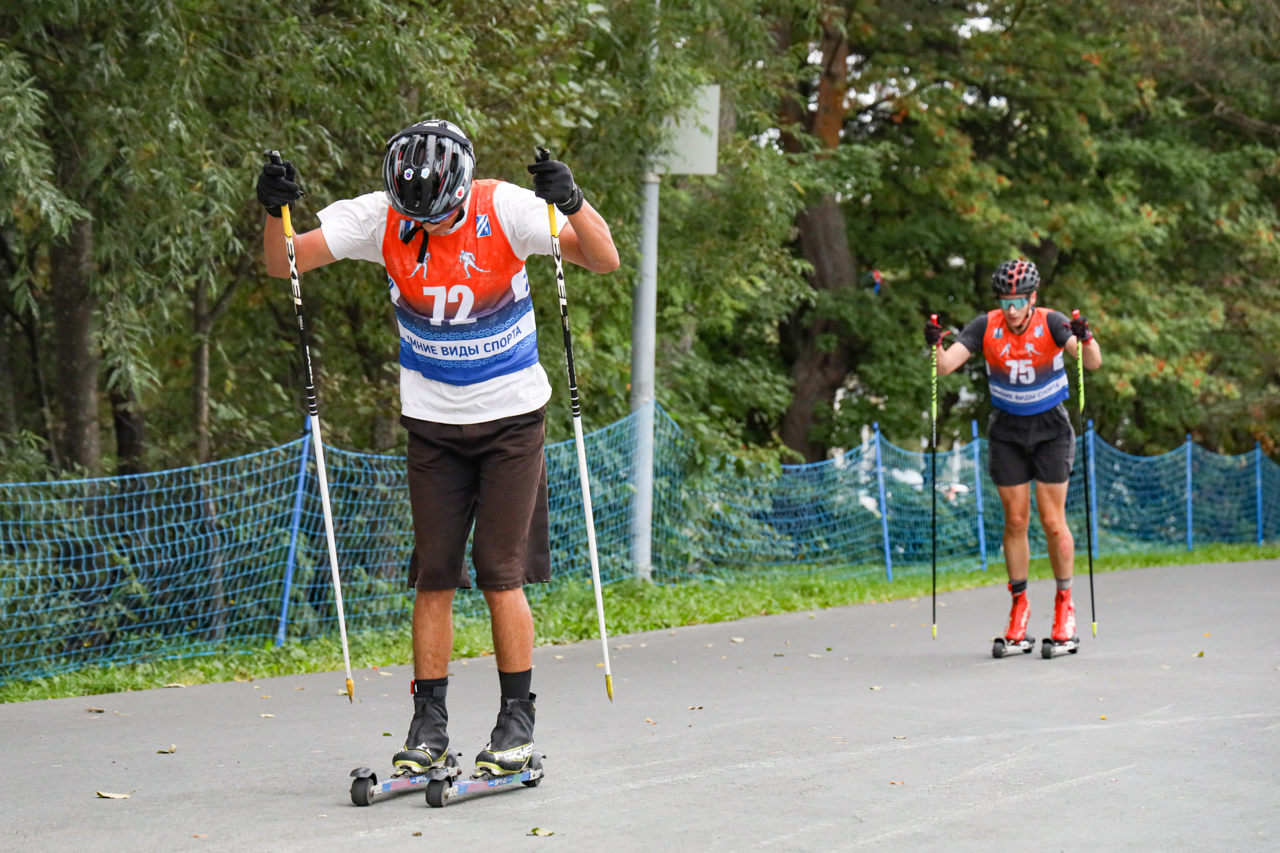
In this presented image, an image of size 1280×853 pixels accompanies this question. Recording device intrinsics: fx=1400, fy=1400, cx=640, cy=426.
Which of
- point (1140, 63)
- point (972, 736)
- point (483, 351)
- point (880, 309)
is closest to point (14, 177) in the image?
point (483, 351)

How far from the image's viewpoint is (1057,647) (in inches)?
336

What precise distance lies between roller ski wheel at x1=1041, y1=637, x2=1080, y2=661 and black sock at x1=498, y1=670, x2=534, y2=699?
4422 millimetres

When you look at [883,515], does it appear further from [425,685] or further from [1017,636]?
[425,685]

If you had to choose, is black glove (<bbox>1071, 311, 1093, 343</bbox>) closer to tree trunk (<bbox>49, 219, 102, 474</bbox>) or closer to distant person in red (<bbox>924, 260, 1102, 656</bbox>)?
distant person in red (<bbox>924, 260, 1102, 656</bbox>)

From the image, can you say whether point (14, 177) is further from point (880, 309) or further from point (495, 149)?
point (880, 309)

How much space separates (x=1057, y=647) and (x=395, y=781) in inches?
201

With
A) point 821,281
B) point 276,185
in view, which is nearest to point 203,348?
point 276,185

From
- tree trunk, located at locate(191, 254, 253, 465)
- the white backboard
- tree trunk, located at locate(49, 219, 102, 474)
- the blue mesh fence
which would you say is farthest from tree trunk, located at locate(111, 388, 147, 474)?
the white backboard

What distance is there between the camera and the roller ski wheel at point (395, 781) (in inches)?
181

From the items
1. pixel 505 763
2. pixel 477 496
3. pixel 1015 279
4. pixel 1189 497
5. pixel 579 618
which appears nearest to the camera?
pixel 505 763

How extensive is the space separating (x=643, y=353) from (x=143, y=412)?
402cm

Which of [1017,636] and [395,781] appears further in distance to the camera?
[1017,636]

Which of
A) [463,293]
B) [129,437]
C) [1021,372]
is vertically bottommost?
[129,437]

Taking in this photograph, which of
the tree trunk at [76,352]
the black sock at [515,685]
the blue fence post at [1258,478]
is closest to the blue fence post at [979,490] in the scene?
the blue fence post at [1258,478]
